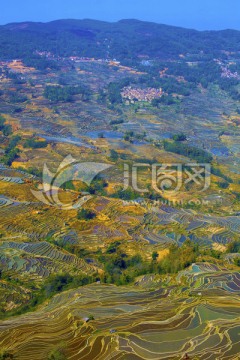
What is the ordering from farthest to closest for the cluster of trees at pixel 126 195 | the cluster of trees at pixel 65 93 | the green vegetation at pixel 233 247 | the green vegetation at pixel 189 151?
the cluster of trees at pixel 65 93 → the green vegetation at pixel 189 151 → the cluster of trees at pixel 126 195 → the green vegetation at pixel 233 247

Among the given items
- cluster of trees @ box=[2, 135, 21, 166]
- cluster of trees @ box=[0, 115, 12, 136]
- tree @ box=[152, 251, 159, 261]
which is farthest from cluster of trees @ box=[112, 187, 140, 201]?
cluster of trees @ box=[0, 115, 12, 136]

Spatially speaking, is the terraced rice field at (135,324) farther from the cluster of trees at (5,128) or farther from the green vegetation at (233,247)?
the cluster of trees at (5,128)

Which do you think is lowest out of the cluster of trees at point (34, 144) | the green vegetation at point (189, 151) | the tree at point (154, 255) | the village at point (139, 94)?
the tree at point (154, 255)

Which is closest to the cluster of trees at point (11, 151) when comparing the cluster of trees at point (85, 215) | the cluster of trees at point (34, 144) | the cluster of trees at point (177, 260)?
the cluster of trees at point (34, 144)

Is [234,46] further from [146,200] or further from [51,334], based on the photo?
[51,334]

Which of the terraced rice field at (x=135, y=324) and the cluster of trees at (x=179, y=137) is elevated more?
the cluster of trees at (x=179, y=137)

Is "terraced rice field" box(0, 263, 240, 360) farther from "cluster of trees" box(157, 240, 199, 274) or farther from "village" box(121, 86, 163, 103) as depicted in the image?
"village" box(121, 86, 163, 103)
